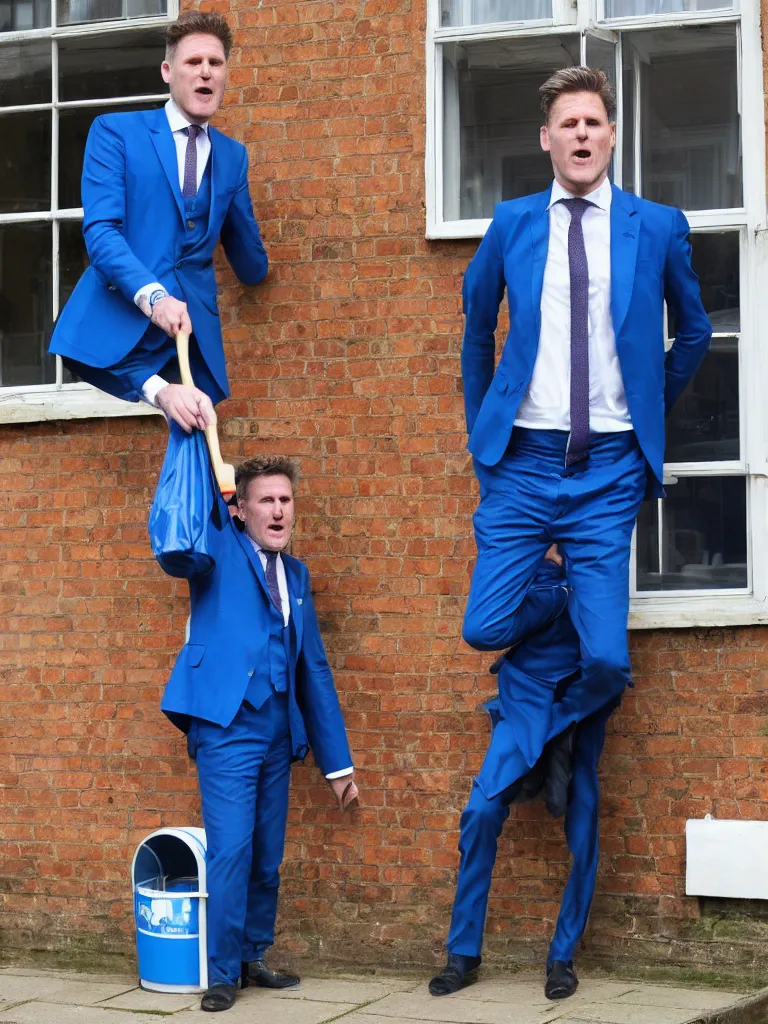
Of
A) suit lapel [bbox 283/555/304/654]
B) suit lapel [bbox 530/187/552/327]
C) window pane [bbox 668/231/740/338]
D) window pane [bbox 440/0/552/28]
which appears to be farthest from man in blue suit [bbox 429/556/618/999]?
window pane [bbox 440/0/552/28]

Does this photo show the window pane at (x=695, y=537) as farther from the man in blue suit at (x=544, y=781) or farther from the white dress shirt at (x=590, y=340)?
the white dress shirt at (x=590, y=340)

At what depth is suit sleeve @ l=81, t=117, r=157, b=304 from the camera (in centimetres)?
613

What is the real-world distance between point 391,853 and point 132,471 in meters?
1.87

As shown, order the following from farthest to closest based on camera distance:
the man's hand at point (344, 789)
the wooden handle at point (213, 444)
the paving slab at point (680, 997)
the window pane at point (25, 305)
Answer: the window pane at point (25, 305), the man's hand at point (344, 789), the wooden handle at point (213, 444), the paving slab at point (680, 997)

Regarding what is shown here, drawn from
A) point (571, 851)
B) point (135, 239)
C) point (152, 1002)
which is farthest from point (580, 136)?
point (152, 1002)

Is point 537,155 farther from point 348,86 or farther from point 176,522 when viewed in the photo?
point 176,522

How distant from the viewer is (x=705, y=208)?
6504 mm

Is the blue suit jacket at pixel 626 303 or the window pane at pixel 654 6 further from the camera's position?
the window pane at pixel 654 6

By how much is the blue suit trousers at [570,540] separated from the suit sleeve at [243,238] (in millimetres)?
1475

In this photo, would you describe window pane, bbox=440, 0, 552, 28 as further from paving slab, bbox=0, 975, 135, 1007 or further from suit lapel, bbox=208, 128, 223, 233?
paving slab, bbox=0, 975, 135, 1007

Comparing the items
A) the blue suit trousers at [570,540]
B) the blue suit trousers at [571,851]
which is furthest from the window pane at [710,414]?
the blue suit trousers at [571,851]

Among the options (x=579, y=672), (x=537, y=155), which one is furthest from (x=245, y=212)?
(x=579, y=672)

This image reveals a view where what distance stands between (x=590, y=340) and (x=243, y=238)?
5.27ft

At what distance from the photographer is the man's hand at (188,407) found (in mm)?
6078
